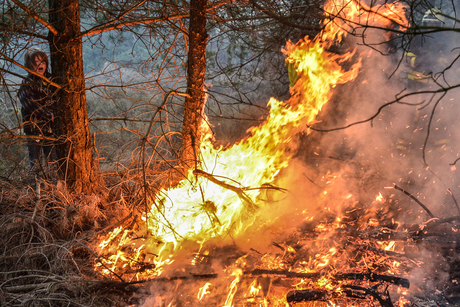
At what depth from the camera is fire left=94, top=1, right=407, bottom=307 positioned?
3.50 meters

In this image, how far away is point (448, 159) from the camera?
486cm

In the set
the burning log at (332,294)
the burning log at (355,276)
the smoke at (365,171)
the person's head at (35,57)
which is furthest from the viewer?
the person's head at (35,57)

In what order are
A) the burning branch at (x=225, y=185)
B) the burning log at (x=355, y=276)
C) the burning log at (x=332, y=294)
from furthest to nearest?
the burning branch at (x=225, y=185), the burning log at (x=355, y=276), the burning log at (x=332, y=294)

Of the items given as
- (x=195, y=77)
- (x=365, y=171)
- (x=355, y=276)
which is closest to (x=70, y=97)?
(x=195, y=77)

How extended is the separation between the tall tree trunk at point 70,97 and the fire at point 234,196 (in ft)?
3.55

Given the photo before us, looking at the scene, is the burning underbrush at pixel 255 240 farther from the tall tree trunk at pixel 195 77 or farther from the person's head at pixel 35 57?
the person's head at pixel 35 57

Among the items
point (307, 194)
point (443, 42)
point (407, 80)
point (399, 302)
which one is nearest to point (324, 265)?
point (399, 302)

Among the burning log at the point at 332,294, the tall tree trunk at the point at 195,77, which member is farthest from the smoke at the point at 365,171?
the tall tree trunk at the point at 195,77

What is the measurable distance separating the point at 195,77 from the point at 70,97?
170 cm

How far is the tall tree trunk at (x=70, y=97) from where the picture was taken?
11.8ft

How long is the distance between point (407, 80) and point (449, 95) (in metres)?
1.01

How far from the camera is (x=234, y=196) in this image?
431cm

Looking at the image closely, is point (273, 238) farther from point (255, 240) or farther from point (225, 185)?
point (225, 185)

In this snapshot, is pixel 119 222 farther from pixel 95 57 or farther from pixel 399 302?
pixel 95 57
